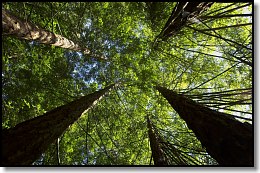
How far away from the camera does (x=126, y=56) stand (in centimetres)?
636

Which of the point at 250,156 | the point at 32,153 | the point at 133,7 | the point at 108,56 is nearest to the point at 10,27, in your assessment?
the point at 32,153

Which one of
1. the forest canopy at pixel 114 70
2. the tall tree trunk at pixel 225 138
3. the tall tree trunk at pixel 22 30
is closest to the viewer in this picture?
the tall tree trunk at pixel 225 138

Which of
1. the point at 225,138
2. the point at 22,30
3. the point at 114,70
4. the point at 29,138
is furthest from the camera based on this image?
the point at 114,70

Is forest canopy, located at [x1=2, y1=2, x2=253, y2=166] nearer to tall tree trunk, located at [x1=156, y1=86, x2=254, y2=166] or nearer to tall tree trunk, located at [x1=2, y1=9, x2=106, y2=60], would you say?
tall tree trunk, located at [x1=2, y1=9, x2=106, y2=60]

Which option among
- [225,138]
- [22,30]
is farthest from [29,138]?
[22,30]

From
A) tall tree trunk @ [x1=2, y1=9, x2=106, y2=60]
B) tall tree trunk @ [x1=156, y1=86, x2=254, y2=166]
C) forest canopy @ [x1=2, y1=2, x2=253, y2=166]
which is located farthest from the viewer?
forest canopy @ [x1=2, y1=2, x2=253, y2=166]

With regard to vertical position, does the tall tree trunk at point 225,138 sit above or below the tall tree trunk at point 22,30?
below

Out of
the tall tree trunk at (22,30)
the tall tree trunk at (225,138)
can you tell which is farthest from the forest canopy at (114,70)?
the tall tree trunk at (225,138)

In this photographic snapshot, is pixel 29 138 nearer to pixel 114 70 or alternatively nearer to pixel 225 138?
pixel 225 138

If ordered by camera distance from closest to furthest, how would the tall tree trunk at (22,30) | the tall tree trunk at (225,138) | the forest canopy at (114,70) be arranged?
the tall tree trunk at (225,138)
the tall tree trunk at (22,30)
the forest canopy at (114,70)

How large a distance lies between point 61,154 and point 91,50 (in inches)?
118

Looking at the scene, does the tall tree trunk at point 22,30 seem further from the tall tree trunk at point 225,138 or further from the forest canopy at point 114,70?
the tall tree trunk at point 225,138

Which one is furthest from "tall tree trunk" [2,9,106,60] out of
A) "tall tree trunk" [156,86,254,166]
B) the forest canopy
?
"tall tree trunk" [156,86,254,166]

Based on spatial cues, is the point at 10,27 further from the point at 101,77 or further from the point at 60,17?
the point at 101,77
